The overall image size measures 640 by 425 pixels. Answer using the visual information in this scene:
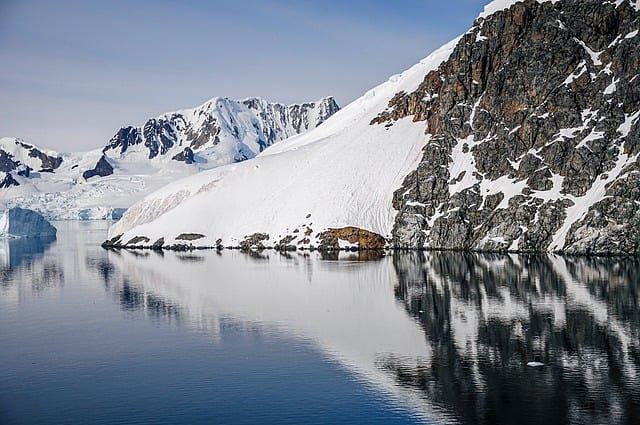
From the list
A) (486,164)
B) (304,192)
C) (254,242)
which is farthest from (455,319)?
(304,192)

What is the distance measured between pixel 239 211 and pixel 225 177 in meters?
17.8

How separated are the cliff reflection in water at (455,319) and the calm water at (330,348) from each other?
171 mm

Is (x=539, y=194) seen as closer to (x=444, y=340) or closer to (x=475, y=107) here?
(x=475, y=107)

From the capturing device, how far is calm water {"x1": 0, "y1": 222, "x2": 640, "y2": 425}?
3341 centimetres

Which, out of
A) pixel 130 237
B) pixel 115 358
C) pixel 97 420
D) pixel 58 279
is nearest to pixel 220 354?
pixel 115 358

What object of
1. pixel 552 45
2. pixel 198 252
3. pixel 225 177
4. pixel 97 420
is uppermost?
pixel 552 45

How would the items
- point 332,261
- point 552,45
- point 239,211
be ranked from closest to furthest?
point 332,261
point 552,45
point 239,211

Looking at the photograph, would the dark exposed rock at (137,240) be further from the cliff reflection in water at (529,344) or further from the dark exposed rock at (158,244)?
the cliff reflection in water at (529,344)

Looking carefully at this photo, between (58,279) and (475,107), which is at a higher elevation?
(475,107)

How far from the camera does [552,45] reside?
413ft

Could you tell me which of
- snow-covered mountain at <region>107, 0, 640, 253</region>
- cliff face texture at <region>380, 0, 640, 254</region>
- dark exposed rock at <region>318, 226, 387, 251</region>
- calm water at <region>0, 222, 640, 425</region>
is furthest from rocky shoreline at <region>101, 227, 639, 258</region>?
calm water at <region>0, 222, 640, 425</region>

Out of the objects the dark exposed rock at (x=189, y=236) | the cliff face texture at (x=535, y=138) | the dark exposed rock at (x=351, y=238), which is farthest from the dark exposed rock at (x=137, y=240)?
the cliff face texture at (x=535, y=138)

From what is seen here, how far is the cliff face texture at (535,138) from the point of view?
10656 centimetres

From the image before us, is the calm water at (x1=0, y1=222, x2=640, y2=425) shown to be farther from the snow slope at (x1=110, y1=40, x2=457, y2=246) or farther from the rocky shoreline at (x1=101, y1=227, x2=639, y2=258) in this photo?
the snow slope at (x1=110, y1=40, x2=457, y2=246)
